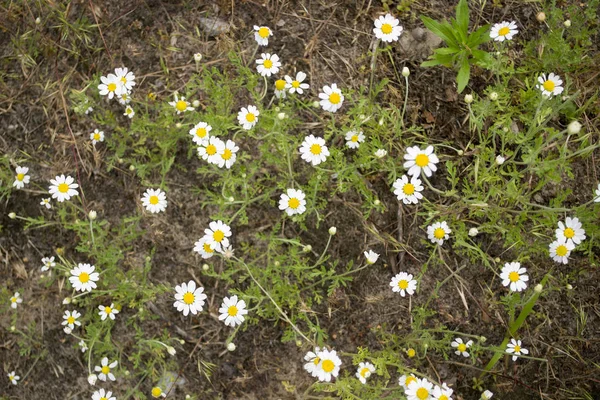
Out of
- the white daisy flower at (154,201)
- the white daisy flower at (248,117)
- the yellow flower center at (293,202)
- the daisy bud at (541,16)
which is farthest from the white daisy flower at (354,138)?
the daisy bud at (541,16)

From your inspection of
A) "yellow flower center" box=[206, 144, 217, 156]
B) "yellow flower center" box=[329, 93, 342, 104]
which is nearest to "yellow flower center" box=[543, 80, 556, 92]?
"yellow flower center" box=[329, 93, 342, 104]

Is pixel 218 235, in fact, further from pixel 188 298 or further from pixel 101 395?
pixel 101 395

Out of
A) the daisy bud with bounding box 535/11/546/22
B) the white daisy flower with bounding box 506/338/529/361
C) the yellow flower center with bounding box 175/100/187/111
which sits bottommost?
the white daisy flower with bounding box 506/338/529/361

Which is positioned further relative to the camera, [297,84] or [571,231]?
[297,84]

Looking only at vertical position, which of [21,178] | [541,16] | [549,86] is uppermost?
[541,16]

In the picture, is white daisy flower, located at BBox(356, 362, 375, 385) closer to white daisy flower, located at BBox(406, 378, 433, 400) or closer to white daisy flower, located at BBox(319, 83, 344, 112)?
white daisy flower, located at BBox(406, 378, 433, 400)

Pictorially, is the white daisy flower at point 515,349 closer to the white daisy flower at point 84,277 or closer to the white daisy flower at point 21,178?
the white daisy flower at point 84,277

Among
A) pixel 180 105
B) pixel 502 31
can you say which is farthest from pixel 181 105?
pixel 502 31
